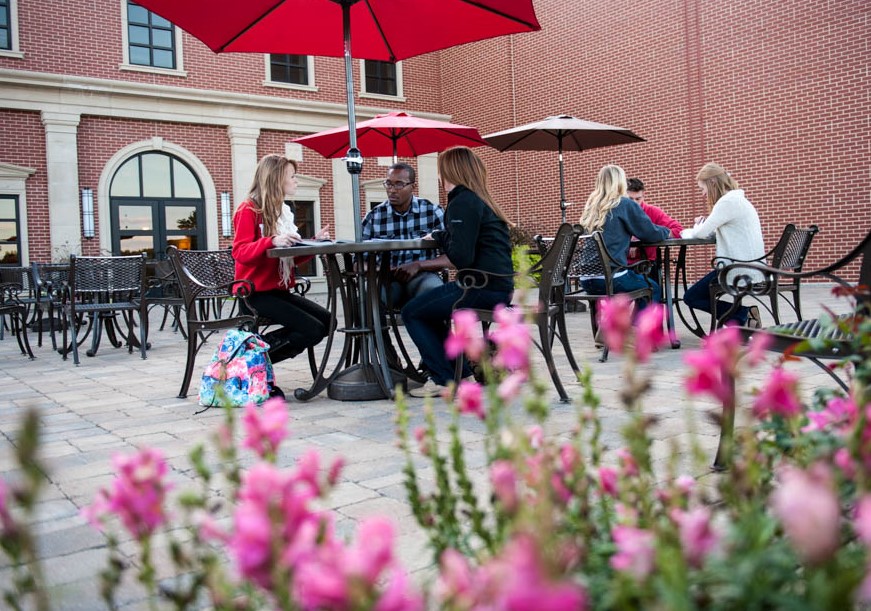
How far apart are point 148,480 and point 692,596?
2.35ft

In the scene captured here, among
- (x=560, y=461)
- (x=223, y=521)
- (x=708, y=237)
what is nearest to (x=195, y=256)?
(x=708, y=237)

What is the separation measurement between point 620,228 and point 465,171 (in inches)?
87.2

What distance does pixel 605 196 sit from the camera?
655 cm

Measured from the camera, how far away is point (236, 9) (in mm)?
4930

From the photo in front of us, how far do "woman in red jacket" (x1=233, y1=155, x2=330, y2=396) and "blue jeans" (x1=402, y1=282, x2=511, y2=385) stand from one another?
2.17ft

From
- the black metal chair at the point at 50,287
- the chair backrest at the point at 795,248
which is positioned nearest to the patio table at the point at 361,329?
the chair backrest at the point at 795,248

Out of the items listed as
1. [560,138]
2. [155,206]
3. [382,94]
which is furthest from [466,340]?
[382,94]

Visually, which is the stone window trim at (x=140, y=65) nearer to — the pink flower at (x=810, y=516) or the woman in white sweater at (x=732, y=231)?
the woman in white sweater at (x=732, y=231)

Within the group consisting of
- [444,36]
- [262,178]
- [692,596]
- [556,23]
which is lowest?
[692,596]

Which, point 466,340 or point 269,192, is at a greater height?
point 269,192

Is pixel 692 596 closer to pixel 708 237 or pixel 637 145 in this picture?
pixel 708 237

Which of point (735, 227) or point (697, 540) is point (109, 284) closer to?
point (735, 227)

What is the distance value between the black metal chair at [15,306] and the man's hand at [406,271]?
14.3 ft

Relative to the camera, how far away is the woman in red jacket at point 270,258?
15.7 feet
